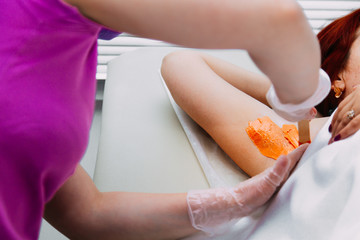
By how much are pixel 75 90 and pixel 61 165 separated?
13 cm

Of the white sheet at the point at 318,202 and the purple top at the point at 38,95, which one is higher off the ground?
the purple top at the point at 38,95

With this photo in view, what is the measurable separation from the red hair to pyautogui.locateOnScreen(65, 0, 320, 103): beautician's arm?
85cm

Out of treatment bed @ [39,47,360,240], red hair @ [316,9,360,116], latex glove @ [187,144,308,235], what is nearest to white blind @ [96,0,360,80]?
treatment bed @ [39,47,360,240]

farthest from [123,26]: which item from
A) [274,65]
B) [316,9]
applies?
[316,9]

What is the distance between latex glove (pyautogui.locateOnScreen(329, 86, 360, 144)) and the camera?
2.84 ft

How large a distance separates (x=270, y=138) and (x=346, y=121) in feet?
1.02

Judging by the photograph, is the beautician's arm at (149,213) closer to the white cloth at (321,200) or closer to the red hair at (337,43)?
the white cloth at (321,200)

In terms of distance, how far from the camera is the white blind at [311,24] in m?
2.21

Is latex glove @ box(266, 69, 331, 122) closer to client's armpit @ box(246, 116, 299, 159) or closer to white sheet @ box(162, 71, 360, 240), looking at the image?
white sheet @ box(162, 71, 360, 240)

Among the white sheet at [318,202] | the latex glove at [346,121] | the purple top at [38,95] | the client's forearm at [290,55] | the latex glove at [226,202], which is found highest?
the client's forearm at [290,55]

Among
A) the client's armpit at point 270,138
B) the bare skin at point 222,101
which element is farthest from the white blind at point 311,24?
the client's armpit at point 270,138

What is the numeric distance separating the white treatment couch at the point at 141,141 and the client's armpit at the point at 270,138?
0.68 feet

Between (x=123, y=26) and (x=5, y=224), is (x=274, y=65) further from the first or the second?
(x=5, y=224)

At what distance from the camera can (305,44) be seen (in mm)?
563
